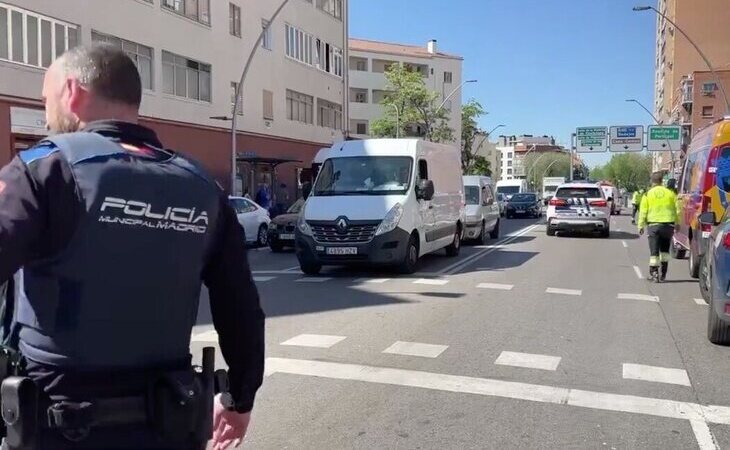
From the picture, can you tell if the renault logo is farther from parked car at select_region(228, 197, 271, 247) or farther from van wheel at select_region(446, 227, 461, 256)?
parked car at select_region(228, 197, 271, 247)

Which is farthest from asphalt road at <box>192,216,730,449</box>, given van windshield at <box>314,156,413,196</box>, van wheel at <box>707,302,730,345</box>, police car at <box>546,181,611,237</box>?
police car at <box>546,181,611,237</box>

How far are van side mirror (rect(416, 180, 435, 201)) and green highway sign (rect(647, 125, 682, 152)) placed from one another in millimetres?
42441

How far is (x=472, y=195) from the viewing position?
72.8 ft

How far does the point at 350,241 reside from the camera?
1275 centimetres

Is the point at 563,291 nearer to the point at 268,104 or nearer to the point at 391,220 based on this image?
the point at 391,220

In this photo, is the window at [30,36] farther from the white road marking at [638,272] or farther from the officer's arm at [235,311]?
the officer's arm at [235,311]

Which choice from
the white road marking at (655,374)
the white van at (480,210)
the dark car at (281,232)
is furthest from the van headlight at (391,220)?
the white van at (480,210)

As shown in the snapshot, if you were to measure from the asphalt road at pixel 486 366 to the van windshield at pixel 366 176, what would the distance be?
184cm

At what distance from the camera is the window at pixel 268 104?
32562 millimetres

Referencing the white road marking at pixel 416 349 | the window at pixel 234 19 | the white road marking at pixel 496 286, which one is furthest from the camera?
the window at pixel 234 19

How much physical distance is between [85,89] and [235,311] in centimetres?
74

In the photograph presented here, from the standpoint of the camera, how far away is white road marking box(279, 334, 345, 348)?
24.1 ft

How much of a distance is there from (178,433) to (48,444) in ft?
1.00

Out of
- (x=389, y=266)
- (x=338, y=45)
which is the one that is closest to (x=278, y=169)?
(x=338, y=45)
